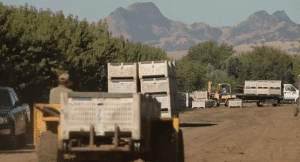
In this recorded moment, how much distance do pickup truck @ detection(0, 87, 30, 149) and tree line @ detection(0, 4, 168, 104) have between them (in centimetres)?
812

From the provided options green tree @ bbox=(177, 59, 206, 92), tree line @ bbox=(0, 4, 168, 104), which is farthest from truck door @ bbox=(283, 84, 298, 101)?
green tree @ bbox=(177, 59, 206, 92)

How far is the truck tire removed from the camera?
29.6 feet

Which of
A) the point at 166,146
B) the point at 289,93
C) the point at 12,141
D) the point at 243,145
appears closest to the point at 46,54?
the point at 12,141

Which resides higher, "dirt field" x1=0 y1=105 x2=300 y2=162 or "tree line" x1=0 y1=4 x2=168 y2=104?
"tree line" x1=0 y1=4 x2=168 y2=104

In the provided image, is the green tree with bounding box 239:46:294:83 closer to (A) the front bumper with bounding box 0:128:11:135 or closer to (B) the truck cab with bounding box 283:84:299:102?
(B) the truck cab with bounding box 283:84:299:102

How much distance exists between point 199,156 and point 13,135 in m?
5.29

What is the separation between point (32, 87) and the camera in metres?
24.9

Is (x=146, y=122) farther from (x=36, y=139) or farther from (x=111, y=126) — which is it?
(x=36, y=139)

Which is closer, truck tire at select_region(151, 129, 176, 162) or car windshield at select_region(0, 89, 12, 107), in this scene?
truck tire at select_region(151, 129, 176, 162)

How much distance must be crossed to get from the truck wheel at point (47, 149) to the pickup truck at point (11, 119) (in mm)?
5572

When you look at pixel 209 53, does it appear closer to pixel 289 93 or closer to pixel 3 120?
pixel 289 93

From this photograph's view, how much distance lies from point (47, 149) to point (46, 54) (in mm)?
19340

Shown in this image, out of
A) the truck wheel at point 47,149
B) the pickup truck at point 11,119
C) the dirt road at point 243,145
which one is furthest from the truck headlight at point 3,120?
the truck wheel at point 47,149

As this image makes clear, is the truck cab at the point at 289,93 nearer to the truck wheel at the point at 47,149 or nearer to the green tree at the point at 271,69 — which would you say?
the truck wheel at the point at 47,149
